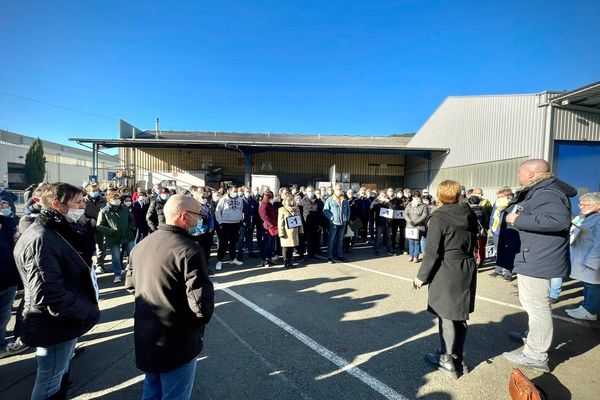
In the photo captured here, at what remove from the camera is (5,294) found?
11.1 ft

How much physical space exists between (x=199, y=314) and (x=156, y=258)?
462 mm

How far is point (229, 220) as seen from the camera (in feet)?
24.0

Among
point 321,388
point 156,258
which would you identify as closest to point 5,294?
point 156,258

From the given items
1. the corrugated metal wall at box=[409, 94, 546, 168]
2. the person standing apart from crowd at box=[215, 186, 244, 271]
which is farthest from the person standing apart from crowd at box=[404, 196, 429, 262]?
the corrugated metal wall at box=[409, 94, 546, 168]

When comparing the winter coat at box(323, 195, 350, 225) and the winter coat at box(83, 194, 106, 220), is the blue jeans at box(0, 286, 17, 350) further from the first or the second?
A: the winter coat at box(323, 195, 350, 225)

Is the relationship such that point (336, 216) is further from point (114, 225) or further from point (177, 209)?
point (177, 209)

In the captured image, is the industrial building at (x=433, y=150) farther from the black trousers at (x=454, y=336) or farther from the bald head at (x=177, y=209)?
the bald head at (x=177, y=209)

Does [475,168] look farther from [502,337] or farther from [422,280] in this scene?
[422,280]

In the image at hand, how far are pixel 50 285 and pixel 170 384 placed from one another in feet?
3.67

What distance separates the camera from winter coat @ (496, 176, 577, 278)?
113 inches

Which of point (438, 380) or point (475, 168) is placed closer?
point (438, 380)

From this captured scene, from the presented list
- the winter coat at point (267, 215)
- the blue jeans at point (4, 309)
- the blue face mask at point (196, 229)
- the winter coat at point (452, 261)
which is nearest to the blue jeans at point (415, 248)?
the winter coat at point (267, 215)

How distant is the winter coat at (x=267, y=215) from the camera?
731 cm

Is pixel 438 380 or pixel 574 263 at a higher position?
pixel 574 263
